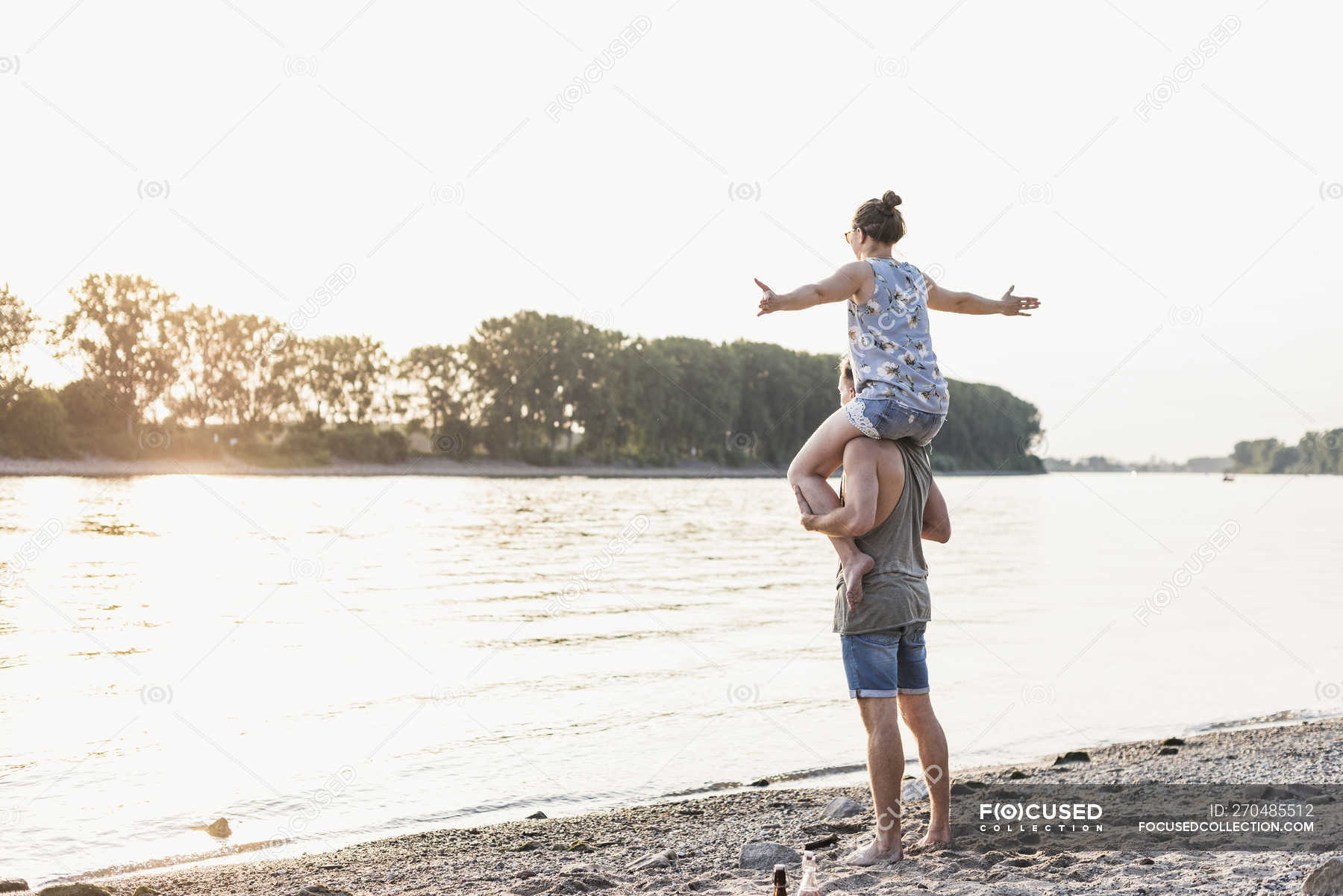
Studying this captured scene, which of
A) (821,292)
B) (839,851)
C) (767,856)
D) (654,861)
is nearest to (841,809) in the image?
(839,851)

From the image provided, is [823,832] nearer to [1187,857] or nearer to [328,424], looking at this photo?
[1187,857]

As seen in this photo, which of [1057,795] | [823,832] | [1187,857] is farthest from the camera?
[1057,795]

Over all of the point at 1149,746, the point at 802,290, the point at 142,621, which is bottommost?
the point at 1149,746

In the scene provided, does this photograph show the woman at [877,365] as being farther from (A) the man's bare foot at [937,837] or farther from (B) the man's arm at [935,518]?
(A) the man's bare foot at [937,837]

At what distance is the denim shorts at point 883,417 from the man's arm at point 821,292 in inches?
18.5

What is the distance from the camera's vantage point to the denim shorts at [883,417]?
4527 millimetres

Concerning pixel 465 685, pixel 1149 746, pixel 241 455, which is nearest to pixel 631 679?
pixel 465 685

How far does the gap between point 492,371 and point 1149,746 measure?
102 m

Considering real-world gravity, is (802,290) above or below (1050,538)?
above

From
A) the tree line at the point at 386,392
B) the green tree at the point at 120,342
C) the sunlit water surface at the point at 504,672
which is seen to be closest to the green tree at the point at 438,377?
the tree line at the point at 386,392

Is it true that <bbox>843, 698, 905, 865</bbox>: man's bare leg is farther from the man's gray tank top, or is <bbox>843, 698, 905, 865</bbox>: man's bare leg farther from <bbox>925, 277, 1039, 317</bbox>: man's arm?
<bbox>925, 277, 1039, 317</bbox>: man's arm

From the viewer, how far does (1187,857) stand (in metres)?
4.60

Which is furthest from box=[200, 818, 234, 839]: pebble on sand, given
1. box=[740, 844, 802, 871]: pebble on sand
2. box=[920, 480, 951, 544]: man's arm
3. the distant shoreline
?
the distant shoreline

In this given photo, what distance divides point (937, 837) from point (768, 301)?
2746 millimetres
